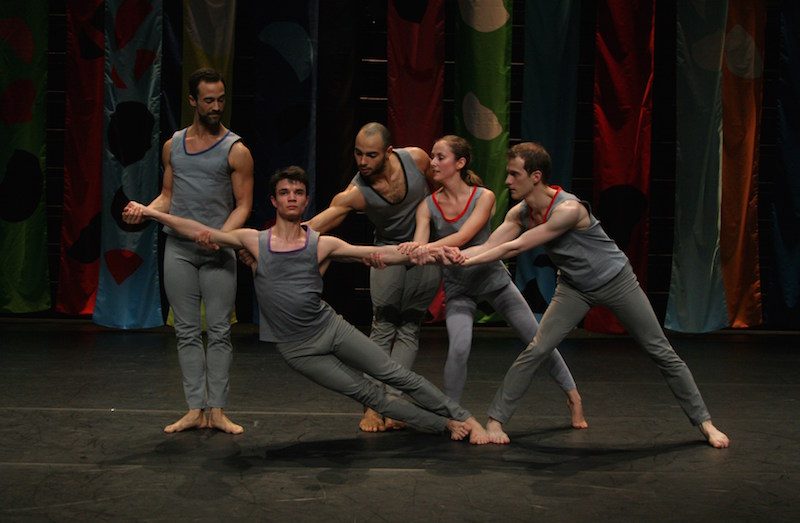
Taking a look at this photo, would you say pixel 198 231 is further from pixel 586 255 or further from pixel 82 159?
pixel 82 159

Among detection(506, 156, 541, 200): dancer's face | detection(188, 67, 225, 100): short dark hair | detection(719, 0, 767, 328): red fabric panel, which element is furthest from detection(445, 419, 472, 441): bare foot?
detection(719, 0, 767, 328): red fabric panel

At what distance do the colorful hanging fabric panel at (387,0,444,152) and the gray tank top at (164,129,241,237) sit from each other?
275cm

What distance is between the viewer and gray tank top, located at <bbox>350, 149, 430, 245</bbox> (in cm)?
362

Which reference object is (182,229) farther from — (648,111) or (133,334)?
(648,111)

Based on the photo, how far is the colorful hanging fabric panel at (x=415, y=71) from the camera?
6.18 meters

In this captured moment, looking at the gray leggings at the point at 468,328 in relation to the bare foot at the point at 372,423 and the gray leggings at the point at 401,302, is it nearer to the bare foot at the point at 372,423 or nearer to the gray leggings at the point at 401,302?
the gray leggings at the point at 401,302

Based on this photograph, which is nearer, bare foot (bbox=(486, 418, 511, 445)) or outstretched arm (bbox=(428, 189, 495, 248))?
bare foot (bbox=(486, 418, 511, 445))

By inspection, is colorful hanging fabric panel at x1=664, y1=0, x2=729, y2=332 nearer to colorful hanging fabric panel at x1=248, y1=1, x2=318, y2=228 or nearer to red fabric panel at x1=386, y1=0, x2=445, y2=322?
red fabric panel at x1=386, y1=0, x2=445, y2=322

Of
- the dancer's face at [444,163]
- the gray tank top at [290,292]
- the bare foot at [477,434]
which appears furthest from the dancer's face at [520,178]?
the bare foot at [477,434]

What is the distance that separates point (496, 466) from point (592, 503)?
1.48 feet

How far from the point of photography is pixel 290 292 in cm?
328

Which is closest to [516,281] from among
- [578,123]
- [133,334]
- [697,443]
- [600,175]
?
[600,175]

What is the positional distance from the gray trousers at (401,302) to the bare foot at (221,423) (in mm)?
616

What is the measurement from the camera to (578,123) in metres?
6.83
